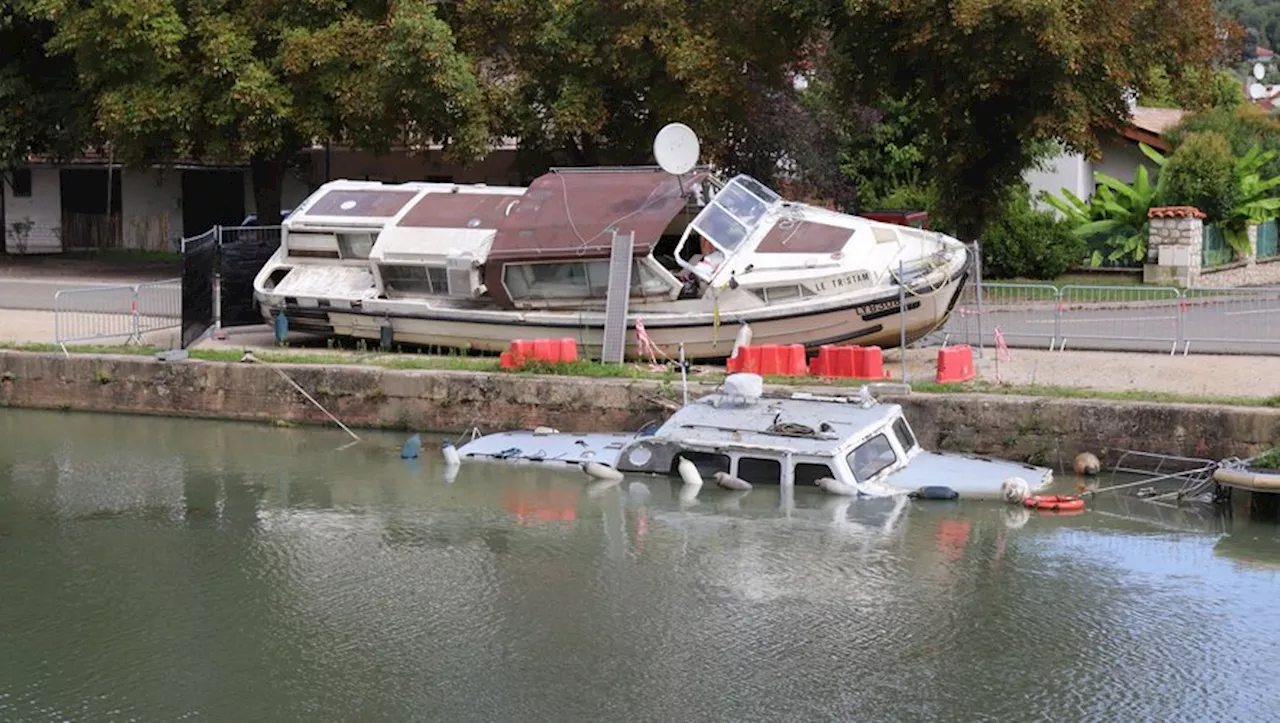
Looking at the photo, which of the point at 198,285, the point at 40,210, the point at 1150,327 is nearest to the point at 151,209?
the point at 40,210

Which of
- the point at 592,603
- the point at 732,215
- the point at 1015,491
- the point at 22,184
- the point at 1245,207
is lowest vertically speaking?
the point at 592,603

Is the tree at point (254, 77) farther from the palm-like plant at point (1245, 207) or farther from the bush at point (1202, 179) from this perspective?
the palm-like plant at point (1245, 207)

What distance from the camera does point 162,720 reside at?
1309 cm

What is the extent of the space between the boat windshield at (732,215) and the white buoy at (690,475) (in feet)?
14.7

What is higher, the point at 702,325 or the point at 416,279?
the point at 416,279

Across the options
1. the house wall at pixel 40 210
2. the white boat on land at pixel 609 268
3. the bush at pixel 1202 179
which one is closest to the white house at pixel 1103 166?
the bush at pixel 1202 179

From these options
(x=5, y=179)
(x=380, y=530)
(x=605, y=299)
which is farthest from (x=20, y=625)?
(x=5, y=179)

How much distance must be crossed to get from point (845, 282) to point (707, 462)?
4137 millimetres

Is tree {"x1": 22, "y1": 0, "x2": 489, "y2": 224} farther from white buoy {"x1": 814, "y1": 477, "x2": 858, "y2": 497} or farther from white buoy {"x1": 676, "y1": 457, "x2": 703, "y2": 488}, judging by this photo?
white buoy {"x1": 814, "y1": 477, "x2": 858, "y2": 497}

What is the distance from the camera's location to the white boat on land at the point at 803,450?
1894 cm

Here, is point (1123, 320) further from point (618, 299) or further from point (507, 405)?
point (507, 405)

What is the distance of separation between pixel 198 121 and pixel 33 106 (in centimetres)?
603

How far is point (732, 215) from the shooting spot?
23.5 meters

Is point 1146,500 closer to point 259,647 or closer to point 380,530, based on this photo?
point 380,530
